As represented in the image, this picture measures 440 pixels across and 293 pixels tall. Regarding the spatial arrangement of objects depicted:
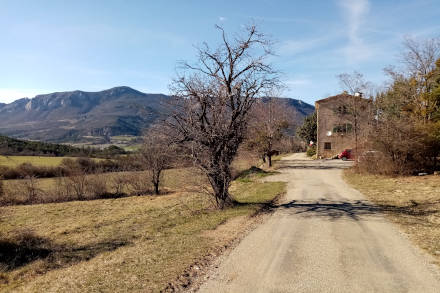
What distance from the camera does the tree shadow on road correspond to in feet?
38.0

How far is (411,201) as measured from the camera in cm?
1380

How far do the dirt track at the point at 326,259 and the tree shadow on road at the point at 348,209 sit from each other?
0.10 metres

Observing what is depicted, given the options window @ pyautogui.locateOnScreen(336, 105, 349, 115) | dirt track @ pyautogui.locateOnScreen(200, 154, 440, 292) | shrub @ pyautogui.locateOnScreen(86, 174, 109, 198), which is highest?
window @ pyautogui.locateOnScreen(336, 105, 349, 115)

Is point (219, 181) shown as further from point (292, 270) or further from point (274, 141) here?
point (274, 141)

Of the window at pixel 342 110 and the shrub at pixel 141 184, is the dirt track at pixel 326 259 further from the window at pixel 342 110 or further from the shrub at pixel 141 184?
the window at pixel 342 110

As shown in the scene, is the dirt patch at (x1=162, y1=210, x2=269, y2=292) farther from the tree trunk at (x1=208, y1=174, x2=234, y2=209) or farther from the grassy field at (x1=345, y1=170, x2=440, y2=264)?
the grassy field at (x1=345, y1=170, x2=440, y2=264)

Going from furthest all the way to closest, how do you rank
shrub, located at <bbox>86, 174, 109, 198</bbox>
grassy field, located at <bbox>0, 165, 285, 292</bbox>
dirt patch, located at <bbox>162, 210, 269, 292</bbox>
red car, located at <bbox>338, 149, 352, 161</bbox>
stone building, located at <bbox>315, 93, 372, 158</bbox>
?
stone building, located at <bbox>315, 93, 372, 158</bbox>
red car, located at <bbox>338, 149, 352, 161</bbox>
shrub, located at <bbox>86, 174, 109, 198</bbox>
grassy field, located at <bbox>0, 165, 285, 292</bbox>
dirt patch, located at <bbox>162, 210, 269, 292</bbox>

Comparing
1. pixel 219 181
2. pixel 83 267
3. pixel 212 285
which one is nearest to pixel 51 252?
pixel 83 267

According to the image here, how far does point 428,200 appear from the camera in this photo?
1362cm

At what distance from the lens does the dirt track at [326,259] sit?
583 centimetres

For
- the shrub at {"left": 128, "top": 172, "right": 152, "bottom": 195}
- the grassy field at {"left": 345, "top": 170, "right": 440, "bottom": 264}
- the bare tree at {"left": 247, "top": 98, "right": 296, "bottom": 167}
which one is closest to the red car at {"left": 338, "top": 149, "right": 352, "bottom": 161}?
the bare tree at {"left": 247, "top": 98, "right": 296, "bottom": 167}

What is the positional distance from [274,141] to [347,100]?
14489mm

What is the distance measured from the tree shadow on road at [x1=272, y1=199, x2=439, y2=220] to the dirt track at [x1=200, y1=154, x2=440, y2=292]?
0.34 feet

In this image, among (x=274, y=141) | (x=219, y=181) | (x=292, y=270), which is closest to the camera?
(x=292, y=270)
